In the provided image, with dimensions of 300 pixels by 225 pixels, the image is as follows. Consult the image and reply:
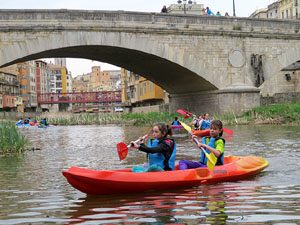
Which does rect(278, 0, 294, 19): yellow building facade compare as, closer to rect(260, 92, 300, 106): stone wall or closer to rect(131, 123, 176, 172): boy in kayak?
rect(260, 92, 300, 106): stone wall

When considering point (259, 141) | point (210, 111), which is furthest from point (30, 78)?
point (259, 141)

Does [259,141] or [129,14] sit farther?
[129,14]

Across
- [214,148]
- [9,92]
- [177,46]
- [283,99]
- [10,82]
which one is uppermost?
[10,82]

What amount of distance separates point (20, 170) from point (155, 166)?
3441 mm

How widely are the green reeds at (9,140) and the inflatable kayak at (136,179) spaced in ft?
18.9

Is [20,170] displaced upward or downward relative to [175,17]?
downward

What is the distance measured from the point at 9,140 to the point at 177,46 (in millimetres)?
14687

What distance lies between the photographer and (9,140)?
40.1 ft

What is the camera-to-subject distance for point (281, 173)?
8312 millimetres

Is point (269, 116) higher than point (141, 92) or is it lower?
lower

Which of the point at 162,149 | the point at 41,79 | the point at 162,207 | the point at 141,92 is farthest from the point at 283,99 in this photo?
the point at 41,79

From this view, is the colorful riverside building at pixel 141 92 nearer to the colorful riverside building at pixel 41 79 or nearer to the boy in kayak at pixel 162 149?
the colorful riverside building at pixel 41 79

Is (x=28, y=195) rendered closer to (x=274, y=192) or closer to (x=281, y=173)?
(x=274, y=192)

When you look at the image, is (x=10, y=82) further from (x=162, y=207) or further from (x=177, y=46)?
(x=162, y=207)
